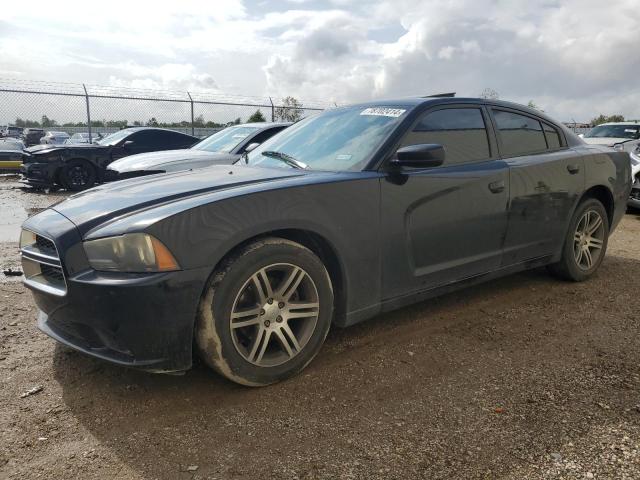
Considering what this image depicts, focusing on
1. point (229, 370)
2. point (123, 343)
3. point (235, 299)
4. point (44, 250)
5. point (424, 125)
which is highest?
point (424, 125)

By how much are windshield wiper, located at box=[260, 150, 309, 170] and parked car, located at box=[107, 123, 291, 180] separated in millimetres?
3028

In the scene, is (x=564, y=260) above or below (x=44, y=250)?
below

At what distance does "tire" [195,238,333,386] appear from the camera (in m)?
2.48

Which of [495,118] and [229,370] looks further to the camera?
[495,118]

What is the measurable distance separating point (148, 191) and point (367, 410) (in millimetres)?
1689

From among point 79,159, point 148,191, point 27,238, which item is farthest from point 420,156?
point 79,159

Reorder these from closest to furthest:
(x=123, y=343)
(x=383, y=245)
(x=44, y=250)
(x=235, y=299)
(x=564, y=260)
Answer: (x=123, y=343) < (x=235, y=299) < (x=44, y=250) < (x=383, y=245) < (x=564, y=260)

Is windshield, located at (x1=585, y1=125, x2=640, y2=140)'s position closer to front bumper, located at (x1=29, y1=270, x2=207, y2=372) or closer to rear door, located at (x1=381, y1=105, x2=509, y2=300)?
rear door, located at (x1=381, y1=105, x2=509, y2=300)

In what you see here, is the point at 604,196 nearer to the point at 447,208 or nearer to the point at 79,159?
the point at 447,208

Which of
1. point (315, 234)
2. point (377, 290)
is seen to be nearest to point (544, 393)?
point (377, 290)

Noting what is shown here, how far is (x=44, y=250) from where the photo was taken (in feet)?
8.86

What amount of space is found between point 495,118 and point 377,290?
5.82 ft

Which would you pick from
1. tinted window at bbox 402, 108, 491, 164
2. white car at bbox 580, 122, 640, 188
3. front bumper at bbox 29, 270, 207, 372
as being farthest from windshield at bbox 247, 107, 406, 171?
white car at bbox 580, 122, 640, 188

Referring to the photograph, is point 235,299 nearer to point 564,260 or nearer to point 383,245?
point 383,245
